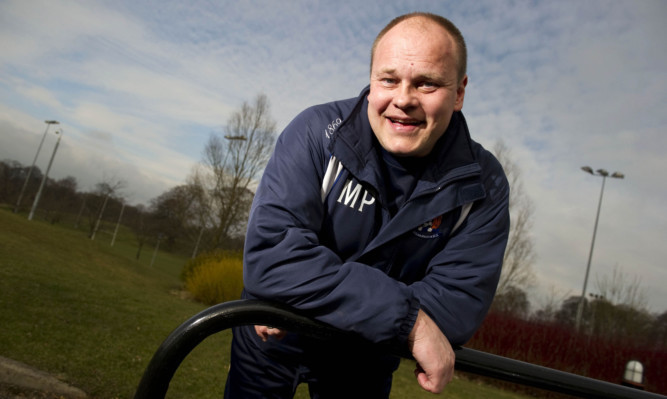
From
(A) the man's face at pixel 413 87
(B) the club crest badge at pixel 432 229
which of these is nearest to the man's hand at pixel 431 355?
(B) the club crest badge at pixel 432 229

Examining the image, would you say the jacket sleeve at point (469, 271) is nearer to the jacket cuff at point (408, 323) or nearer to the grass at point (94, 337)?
the jacket cuff at point (408, 323)

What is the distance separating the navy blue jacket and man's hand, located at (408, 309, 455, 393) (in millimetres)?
37

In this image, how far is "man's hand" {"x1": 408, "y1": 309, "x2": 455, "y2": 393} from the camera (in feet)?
3.84

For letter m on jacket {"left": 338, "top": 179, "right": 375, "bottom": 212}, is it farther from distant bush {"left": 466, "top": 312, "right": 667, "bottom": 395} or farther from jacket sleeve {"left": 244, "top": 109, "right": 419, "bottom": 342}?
distant bush {"left": 466, "top": 312, "right": 667, "bottom": 395}

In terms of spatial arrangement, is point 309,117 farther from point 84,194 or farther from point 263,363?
point 84,194

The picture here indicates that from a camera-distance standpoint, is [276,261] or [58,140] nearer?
[276,261]

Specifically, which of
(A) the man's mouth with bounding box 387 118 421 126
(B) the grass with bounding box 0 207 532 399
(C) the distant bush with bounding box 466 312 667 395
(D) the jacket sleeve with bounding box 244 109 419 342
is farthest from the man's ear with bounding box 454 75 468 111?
(C) the distant bush with bounding box 466 312 667 395

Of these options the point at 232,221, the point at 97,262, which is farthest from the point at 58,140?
the point at 97,262

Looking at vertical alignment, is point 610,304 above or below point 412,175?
above

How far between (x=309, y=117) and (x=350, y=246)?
45cm

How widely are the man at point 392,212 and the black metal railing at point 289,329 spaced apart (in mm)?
98

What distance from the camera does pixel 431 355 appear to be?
3.84 ft

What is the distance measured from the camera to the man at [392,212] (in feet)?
3.99

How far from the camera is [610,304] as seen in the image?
675 inches
